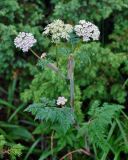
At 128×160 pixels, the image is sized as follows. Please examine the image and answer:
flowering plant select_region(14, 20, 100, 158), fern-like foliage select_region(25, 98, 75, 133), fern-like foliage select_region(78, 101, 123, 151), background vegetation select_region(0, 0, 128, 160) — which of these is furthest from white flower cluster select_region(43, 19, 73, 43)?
background vegetation select_region(0, 0, 128, 160)

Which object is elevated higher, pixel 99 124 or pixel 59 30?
pixel 59 30

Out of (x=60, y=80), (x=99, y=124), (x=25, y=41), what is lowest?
(x=99, y=124)

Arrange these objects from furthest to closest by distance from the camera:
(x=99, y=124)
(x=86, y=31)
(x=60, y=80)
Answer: (x=60, y=80) < (x=99, y=124) < (x=86, y=31)

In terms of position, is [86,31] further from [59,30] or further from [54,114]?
[54,114]

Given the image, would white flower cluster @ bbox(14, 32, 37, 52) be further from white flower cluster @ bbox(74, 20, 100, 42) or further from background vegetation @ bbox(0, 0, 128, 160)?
background vegetation @ bbox(0, 0, 128, 160)

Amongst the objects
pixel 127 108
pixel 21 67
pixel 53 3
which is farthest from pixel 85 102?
pixel 53 3

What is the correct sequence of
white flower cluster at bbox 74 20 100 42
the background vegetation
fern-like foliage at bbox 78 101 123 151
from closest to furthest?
white flower cluster at bbox 74 20 100 42, fern-like foliage at bbox 78 101 123 151, the background vegetation

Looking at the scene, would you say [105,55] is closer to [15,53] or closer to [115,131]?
[115,131]

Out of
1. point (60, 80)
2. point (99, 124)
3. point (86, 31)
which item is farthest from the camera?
point (60, 80)

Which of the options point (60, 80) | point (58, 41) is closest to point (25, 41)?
point (58, 41)
